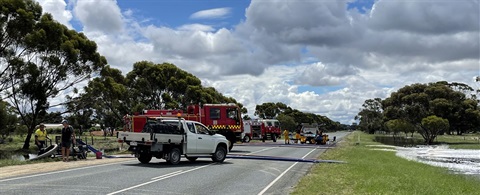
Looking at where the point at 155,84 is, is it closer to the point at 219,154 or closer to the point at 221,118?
the point at 221,118

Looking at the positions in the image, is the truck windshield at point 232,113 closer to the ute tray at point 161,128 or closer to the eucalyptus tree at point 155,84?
the ute tray at point 161,128

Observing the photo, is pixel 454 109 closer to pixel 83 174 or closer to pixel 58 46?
pixel 58 46

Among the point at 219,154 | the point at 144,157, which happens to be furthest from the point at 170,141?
the point at 219,154

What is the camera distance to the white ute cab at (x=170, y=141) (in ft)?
60.5

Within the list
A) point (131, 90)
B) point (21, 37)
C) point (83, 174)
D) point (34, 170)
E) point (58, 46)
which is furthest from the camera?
point (131, 90)

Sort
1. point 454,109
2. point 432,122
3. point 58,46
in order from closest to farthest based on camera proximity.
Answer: point 58,46 < point 432,122 < point 454,109

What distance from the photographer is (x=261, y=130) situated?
5356 cm

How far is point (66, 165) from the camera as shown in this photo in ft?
59.4

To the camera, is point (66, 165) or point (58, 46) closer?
point (66, 165)

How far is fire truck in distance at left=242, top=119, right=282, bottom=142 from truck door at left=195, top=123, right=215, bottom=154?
28961 millimetres

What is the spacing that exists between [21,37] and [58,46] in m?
3.02

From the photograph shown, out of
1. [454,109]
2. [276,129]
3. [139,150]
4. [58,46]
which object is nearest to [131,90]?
[276,129]

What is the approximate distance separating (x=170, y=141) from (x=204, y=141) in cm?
174

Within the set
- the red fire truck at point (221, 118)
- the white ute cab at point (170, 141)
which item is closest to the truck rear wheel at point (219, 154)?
the white ute cab at point (170, 141)
